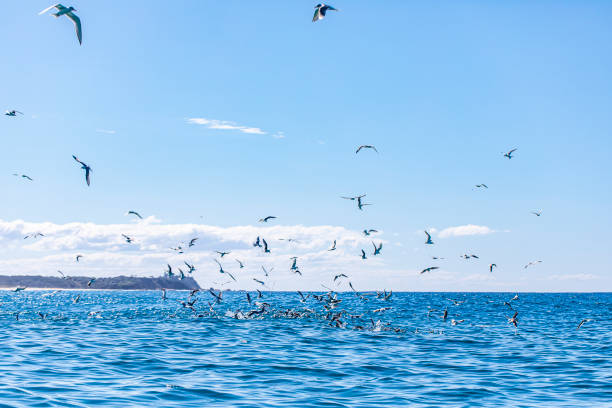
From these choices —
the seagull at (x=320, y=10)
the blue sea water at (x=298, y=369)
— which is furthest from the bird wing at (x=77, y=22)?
the blue sea water at (x=298, y=369)

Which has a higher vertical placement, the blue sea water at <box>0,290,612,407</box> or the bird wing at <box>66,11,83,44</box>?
the bird wing at <box>66,11,83,44</box>

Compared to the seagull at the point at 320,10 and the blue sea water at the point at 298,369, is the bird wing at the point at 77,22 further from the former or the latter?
the blue sea water at the point at 298,369

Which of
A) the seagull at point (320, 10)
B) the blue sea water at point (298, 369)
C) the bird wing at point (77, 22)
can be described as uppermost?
the seagull at point (320, 10)

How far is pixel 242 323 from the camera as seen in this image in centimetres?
3816

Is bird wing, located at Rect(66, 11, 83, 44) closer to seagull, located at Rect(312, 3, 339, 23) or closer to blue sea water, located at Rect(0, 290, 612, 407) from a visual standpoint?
seagull, located at Rect(312, 3, 339, 23)

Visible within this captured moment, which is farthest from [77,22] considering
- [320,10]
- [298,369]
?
[298,369]

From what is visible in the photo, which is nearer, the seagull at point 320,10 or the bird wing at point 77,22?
the bird wing at point 77,22

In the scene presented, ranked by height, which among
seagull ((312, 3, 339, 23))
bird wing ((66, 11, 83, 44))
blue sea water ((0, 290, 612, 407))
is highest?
seagull ((312, 3, 339, 23))

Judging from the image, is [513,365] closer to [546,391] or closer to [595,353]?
[546,391]

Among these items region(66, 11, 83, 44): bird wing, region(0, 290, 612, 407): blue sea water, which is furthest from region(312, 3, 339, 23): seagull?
region(0, 290, 612, 407): blue sea water

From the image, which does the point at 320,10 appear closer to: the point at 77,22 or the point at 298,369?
the point at 77,22

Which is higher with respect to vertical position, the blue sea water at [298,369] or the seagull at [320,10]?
the seagull at [320,10]

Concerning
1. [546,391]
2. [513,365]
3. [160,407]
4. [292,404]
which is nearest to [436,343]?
[513,365]

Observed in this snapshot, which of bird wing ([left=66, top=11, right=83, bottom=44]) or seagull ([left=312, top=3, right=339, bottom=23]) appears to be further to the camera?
seagull ([left=312, top=3, right=339, bottom=23])
